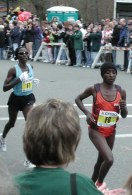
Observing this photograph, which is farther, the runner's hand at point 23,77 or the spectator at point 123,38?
the spectator at point 123,38

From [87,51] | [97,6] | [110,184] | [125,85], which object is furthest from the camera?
[97,6]

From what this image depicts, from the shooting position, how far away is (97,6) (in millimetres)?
50594

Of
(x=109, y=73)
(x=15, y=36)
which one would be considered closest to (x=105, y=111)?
(x=109, y=73)

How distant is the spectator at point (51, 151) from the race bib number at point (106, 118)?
11.4 ft

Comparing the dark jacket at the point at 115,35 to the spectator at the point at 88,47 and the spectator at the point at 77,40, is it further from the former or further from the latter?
the spectator at the point at 77,40

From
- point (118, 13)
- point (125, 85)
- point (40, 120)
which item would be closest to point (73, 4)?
point (118, 13)

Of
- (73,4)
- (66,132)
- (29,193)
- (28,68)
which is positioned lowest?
(73,4)

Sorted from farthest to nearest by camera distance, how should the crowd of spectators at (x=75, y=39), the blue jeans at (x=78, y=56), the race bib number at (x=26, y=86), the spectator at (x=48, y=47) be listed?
the spectator at (x=48, y=47) → the blue jeans at (x=78, y=56) → the crowd of spectators at (x=75, y=39) → the race bib number at (x=26, y=86)

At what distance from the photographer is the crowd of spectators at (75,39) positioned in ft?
66.4

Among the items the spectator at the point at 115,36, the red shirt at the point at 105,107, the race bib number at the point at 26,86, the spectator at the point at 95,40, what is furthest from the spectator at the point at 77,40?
the red shirt at the point at 105,107

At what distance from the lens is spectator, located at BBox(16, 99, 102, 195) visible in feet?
8.98

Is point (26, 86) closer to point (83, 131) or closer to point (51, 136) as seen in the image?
point (83, 131)

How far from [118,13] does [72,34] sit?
28.5 ft

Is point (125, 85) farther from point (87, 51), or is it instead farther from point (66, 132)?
point (66, 132)
